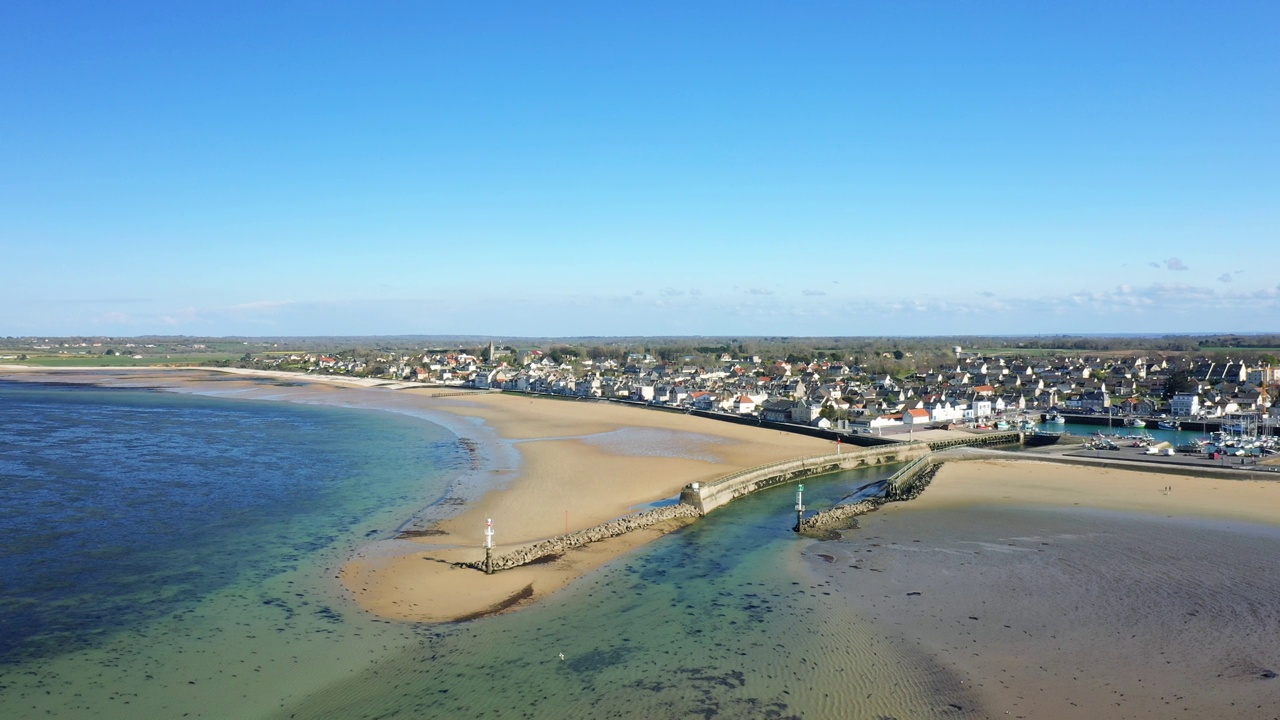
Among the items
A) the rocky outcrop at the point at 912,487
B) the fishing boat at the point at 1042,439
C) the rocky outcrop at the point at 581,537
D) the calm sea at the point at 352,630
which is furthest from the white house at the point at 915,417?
the rocky outcrop at the point at 581,537

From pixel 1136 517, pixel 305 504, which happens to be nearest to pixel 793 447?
pixel 1136 517

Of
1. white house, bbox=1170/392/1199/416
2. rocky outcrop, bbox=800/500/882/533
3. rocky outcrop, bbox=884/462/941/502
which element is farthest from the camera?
white house, bbox=1170/392/1199/416

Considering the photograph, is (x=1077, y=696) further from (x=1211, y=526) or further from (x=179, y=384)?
(x=179, y=384)

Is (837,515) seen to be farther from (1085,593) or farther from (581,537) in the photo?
(581,537)

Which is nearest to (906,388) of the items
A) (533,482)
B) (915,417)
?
(915,417)

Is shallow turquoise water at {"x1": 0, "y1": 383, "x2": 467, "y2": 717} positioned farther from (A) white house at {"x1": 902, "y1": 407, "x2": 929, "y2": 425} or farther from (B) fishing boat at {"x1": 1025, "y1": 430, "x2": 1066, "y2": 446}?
(B) fishing boat at {"x1": 1025, "y1": 430, "x2": 1066, "y2": 446}

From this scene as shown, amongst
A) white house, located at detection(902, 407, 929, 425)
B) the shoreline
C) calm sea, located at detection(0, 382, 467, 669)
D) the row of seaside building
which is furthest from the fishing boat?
calm sea, located at detection(0, 382, 467, 669)
